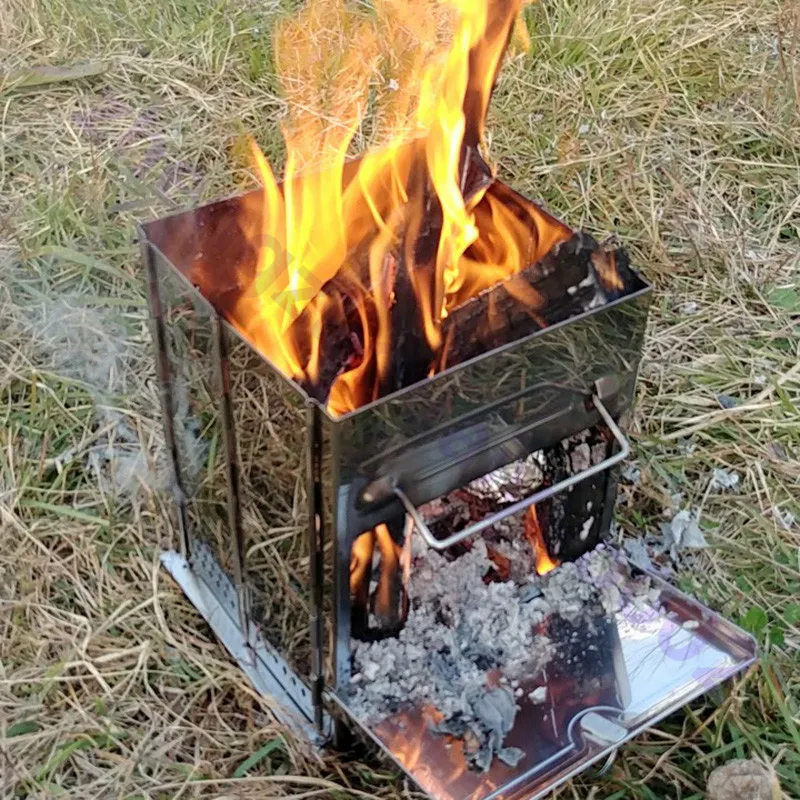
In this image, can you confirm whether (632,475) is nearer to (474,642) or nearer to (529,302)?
(474,642)

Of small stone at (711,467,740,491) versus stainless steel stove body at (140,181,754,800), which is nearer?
stainless steel stove body at (140,181,754,800)

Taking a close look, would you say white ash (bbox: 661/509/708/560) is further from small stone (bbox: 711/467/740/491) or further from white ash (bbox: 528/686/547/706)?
white ash (bbox: 528/686/547/706)

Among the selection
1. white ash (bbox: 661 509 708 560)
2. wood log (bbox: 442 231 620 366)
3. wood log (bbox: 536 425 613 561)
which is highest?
wood log (bbox: 442 231 620 366)

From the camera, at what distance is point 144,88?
8.97 feet

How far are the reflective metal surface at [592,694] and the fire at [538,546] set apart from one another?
87 millimetres

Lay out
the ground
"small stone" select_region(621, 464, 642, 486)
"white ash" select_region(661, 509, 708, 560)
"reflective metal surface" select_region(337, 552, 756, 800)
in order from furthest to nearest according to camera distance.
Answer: "small stone" select_region(621, 464, 642, 486) → "white ash" select_region(661, 509, 708, 560) → the ground → "reflective metal surface" select_region(337, 552, 756, 800)

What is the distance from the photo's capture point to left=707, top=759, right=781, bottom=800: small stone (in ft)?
4.27

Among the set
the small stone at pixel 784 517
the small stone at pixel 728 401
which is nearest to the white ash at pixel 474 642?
the small stone at pixel 784 517

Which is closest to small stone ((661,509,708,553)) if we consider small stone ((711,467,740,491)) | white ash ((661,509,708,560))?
white ash ((661,509,708,560))

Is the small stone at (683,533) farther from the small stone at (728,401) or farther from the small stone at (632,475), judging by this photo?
the small stone at (728,401)

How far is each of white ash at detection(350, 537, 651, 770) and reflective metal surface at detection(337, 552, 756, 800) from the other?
0.6 inches

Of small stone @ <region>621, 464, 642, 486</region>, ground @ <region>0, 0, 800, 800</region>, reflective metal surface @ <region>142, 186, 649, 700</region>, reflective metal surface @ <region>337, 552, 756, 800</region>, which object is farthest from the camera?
small stone @ <region>621, 464, 642, 486</region>

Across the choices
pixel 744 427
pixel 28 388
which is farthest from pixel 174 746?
pixel 744 427

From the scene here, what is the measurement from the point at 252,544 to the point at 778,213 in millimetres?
1655
